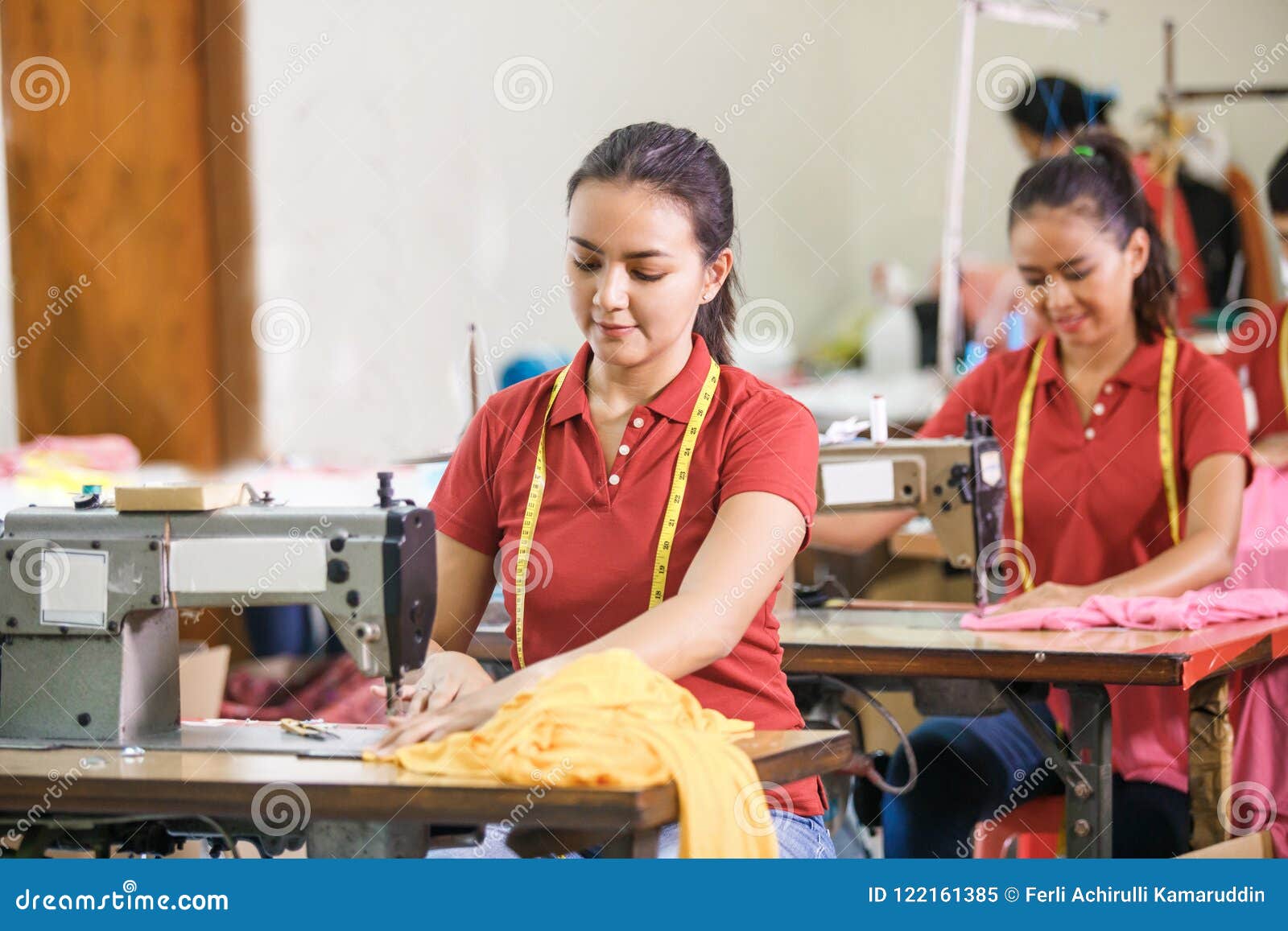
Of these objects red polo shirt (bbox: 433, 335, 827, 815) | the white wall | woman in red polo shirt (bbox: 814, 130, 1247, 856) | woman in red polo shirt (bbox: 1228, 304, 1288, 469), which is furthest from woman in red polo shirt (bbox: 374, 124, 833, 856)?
the white wall

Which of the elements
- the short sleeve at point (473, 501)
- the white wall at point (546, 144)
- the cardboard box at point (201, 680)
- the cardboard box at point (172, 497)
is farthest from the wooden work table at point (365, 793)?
the white wall at point (546, 144)

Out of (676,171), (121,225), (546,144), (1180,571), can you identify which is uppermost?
(546,144)

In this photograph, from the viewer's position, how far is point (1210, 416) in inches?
118

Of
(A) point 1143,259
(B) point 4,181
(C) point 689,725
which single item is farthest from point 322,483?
(C) point 689,725

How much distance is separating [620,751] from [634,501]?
54 cm

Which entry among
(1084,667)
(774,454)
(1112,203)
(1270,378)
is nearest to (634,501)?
(774,454)

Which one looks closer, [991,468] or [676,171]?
[676,171]

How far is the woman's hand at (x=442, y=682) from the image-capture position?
6.10ft

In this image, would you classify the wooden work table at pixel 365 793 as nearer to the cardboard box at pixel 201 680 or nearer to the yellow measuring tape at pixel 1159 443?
the yellow measuring tape at pixel 1159 443

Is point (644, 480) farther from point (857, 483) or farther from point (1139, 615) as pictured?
point (1139, 615)

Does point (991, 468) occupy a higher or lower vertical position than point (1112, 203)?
lower
